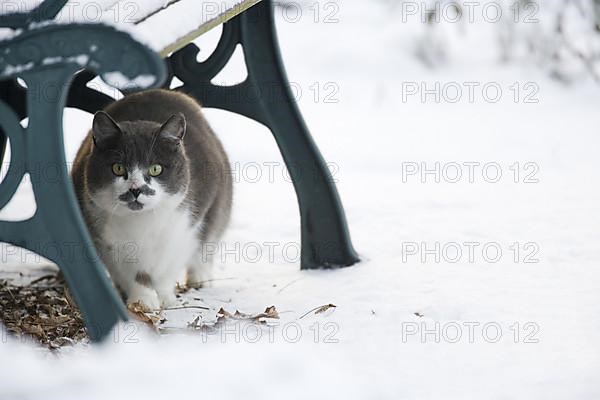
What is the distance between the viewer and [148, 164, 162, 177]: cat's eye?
2.26m

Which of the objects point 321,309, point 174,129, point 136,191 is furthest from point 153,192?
point 321,309

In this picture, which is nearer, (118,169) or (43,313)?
(118,169)

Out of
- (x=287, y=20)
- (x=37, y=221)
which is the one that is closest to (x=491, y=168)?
(x=37, y=221)

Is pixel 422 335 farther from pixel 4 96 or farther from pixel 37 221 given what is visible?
pixel 4 96

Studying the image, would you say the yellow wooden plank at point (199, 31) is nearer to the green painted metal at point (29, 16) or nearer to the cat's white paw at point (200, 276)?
the green painted metal at point (29, 16)

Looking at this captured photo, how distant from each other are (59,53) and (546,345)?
47.2 inches

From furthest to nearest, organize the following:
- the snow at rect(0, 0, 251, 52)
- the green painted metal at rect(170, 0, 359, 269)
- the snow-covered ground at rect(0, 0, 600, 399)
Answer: the green painted metal at rect(170, 0, 359, 269) → the snow-covered ground at rect(0, 0, 600, 399) → the snow at rect(0, 0, 251, 52)

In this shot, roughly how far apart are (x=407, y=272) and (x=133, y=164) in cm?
87

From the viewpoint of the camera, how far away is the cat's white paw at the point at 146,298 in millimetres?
2446

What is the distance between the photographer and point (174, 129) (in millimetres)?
2273

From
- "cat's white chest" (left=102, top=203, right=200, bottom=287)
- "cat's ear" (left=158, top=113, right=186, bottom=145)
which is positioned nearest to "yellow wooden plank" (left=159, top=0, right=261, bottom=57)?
"cat's ear" (left=158, top=113, right=186, bottom=145)

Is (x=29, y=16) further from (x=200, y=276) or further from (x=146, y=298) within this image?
(x=200, y=276)

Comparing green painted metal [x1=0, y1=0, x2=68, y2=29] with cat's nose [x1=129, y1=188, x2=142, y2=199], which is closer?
green painted metal [x1=0, y1=0, x2=68, y2=29]

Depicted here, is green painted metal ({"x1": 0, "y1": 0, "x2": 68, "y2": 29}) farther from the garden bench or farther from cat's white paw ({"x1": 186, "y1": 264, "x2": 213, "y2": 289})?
cat's white paw ({"x1": 186, "y1": 264, "x2": 213, "y2": 289})
